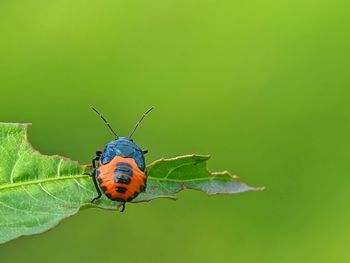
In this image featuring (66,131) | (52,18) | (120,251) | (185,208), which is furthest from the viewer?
(52,18)

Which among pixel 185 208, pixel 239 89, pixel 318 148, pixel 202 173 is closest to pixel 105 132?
pixel 185 208

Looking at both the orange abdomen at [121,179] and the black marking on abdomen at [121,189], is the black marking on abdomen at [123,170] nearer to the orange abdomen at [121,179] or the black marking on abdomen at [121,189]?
the orange abdomen at [121,179]

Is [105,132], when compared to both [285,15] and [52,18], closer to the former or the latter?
[52,18]

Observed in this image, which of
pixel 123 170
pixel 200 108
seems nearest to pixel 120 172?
pixel 123 170

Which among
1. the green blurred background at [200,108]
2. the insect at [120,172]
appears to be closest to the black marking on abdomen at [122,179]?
the insect at [120,172]

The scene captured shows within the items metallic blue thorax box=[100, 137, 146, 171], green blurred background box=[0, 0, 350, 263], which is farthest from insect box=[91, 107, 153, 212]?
green blurred background box=[0, 0, 350, 263]
